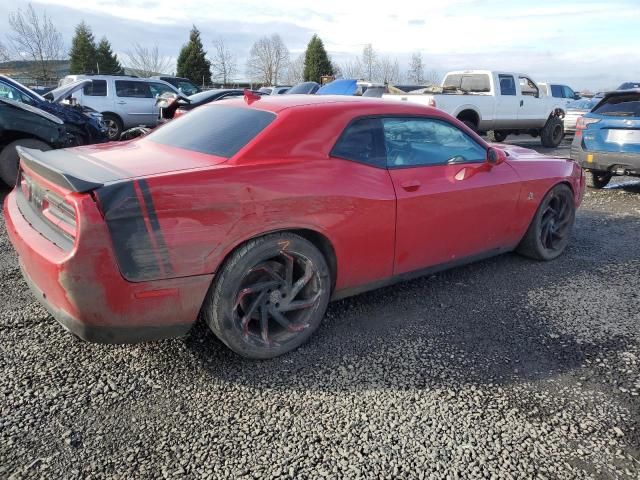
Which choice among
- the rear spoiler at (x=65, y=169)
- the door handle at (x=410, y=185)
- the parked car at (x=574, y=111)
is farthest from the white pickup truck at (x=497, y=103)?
the rear spoiler at (x=65, y=169)

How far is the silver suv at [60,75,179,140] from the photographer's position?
12906 millimetres

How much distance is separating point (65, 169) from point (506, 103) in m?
11.8

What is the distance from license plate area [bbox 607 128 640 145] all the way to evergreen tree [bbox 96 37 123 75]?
4118 centimetres

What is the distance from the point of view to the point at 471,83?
1238cm

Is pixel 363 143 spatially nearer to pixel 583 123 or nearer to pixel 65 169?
pixel 65 169

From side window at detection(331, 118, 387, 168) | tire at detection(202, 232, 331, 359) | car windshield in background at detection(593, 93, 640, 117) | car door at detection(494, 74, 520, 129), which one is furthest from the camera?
car door at detection(494, 74, 520, 129)

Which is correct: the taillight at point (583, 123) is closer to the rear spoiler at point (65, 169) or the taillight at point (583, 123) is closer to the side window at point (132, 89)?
the rear spoiler at point (65, 169)

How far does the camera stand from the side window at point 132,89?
13.3 metres

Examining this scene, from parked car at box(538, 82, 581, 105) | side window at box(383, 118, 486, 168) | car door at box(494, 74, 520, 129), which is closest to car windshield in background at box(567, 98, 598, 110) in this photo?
parked car at box(538, 82, 581, 105)

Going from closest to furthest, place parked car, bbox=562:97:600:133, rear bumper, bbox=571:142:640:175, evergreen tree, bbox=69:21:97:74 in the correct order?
rear bumper, bbox=571:142:640:175, parked car, bbox=562:97:600:133, evergreen tree, bbox=69:21:97:74

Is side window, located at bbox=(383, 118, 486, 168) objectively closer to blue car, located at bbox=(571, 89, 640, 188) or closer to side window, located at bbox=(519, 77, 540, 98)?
blue car, located at bbox=(571, 89, 640, 188)

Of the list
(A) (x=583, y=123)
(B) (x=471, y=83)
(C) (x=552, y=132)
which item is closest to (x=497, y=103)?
(B) (x=471, y=83)

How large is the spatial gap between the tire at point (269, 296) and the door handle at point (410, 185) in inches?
30.8

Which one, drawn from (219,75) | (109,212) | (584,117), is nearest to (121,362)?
(109,212)
